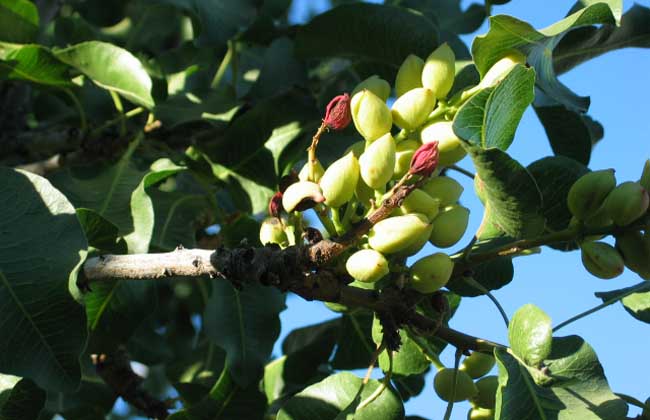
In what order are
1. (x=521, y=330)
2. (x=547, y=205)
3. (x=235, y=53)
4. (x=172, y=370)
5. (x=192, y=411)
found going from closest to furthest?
(x=521, y=330)
(x=547, y=205)
(x=192, y=411)
(x=235, y=53)
(x=172, y=370)

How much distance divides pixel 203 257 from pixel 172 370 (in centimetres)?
95

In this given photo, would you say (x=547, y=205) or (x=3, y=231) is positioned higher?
(x=547, y=205)

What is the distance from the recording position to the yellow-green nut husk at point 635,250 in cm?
91

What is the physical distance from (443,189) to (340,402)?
1.06 ft

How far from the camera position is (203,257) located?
0.92 meters

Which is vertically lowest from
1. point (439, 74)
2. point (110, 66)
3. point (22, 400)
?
point (22, 400)

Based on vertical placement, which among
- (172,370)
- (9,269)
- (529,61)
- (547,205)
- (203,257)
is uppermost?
(529,61)

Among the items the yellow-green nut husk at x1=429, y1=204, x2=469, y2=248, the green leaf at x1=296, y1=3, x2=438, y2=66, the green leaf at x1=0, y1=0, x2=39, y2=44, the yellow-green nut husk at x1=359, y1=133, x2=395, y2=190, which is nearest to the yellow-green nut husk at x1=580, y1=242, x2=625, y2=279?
the yellow-green nut husk at x1=429, y1=204, x2=469, y2=248

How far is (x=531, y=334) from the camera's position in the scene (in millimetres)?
887

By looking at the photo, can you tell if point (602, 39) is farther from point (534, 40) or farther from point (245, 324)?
point (245, 324)

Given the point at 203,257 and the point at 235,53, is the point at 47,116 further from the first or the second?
the point at 203,257

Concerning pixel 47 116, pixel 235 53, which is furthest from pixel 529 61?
pixel 47 116

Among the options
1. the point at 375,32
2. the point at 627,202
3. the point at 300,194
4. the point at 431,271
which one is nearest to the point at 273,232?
the point at 300,194

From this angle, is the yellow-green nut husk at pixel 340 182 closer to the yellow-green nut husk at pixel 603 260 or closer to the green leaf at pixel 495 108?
the green leaf at pixel 495 108
